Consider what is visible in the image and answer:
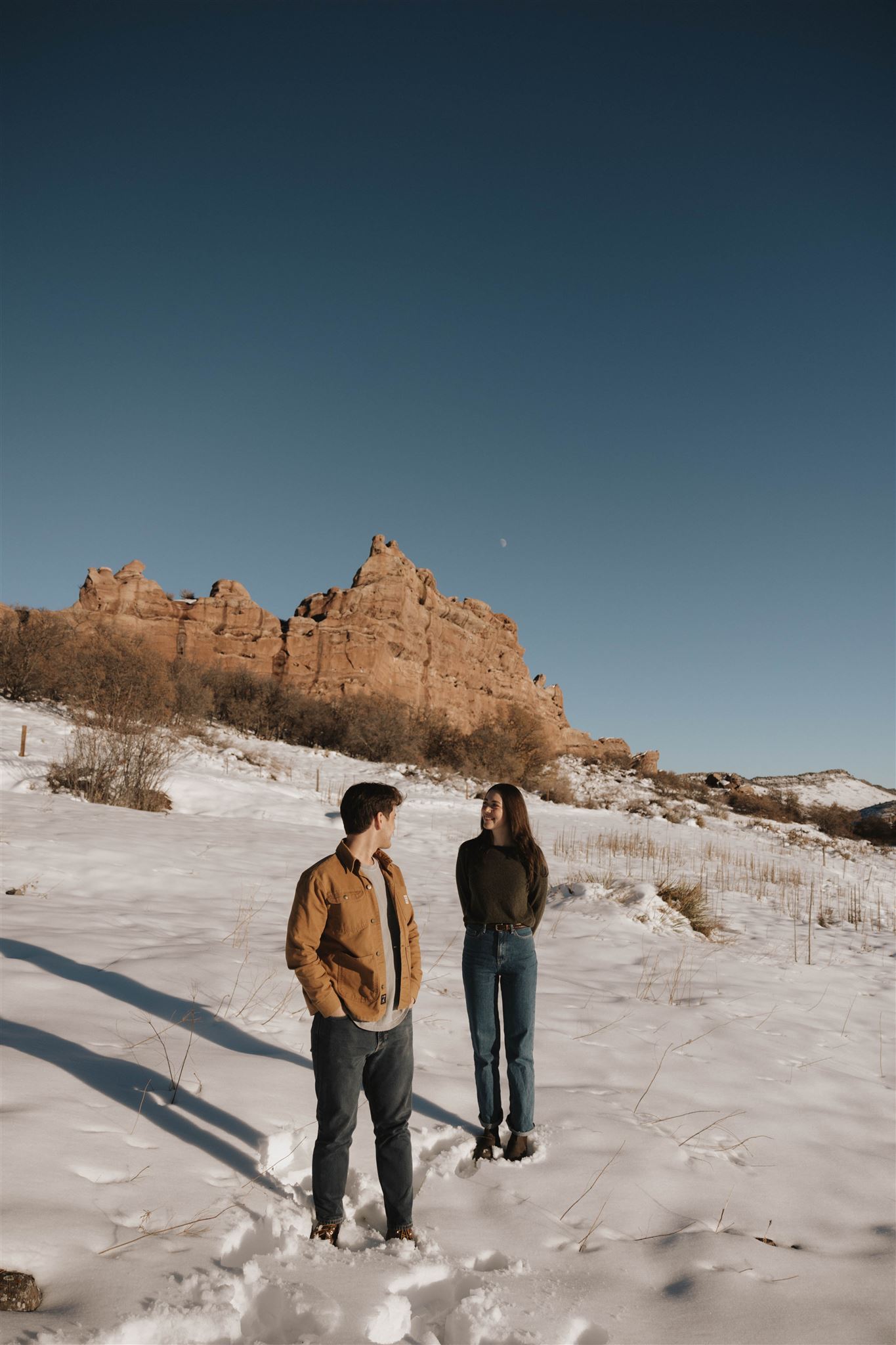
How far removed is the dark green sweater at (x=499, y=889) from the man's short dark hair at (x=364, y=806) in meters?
0.81

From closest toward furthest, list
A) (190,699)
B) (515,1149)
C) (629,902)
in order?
(515,1149)
(629,902)
(190,699)

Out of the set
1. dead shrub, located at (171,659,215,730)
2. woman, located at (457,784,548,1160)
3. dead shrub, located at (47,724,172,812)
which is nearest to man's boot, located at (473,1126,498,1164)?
woman, located at (457,784,548,1160)

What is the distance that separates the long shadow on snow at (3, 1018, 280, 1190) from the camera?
2828 millimetres

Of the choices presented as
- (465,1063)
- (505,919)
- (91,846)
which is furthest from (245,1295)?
(91,846)

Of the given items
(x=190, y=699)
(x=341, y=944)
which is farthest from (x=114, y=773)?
(x=190, y=699)

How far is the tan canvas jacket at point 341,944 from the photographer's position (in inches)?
97.8

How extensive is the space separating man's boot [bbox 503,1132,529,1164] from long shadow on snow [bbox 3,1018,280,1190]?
44.5 inches

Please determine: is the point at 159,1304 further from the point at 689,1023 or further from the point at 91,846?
the point at 91,846

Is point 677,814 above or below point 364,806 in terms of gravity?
below

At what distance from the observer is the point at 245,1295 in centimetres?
204

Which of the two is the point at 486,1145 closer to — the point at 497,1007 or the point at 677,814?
the point at 497,1007

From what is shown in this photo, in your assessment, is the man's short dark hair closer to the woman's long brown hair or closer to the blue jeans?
the woman's long brown hair

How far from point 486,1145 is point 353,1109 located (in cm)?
111

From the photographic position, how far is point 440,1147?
330 cm
